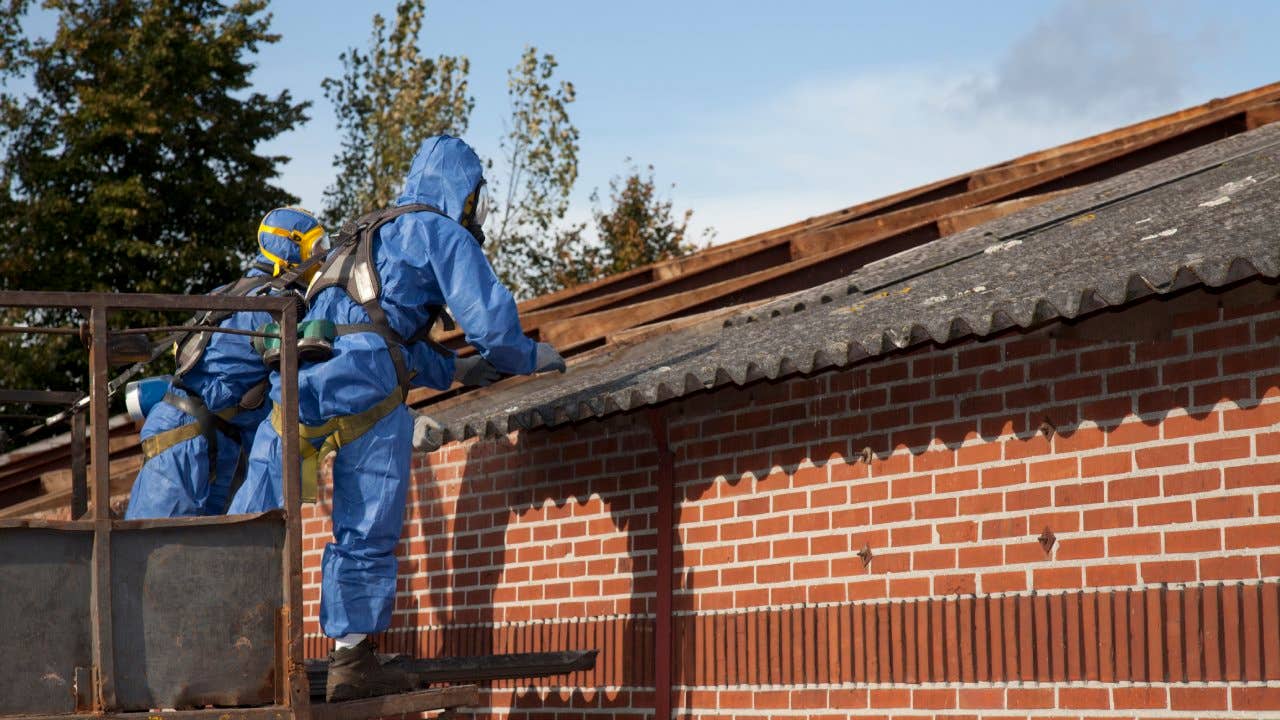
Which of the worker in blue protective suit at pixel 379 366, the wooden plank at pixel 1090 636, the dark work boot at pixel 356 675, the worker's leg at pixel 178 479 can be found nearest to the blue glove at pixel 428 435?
the worker's leg at pixel 178 479

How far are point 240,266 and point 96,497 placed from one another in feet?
63.3

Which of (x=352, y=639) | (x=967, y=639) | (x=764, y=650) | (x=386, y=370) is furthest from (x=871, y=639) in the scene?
(x=386, y=370)

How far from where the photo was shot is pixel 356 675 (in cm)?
569

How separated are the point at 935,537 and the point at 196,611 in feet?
9.27

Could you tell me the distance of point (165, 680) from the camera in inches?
193

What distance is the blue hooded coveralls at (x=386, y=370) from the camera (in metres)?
5.86

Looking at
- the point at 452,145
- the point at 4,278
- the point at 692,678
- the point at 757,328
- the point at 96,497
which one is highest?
the point at 4,278

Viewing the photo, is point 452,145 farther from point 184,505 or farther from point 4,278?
point 4,278

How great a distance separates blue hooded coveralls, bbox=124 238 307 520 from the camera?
709cm

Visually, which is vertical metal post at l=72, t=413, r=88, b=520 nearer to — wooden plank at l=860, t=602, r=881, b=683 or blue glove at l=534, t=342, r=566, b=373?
blue glove at l=534, t=342, r=566, b=373

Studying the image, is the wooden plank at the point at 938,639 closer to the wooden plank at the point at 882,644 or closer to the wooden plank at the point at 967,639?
the wooden plank at the point at 967,639

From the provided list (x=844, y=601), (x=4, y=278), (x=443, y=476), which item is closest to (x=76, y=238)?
(x=4, y=278)

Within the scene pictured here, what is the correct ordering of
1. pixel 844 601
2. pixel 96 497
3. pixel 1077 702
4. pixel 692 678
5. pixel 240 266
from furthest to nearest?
pixel 240 266 → pixel 692 678 → pixel 844 601 → pixel 1077 702 → pixel 96 497

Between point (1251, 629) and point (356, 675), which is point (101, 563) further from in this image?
point (1251, 629)
